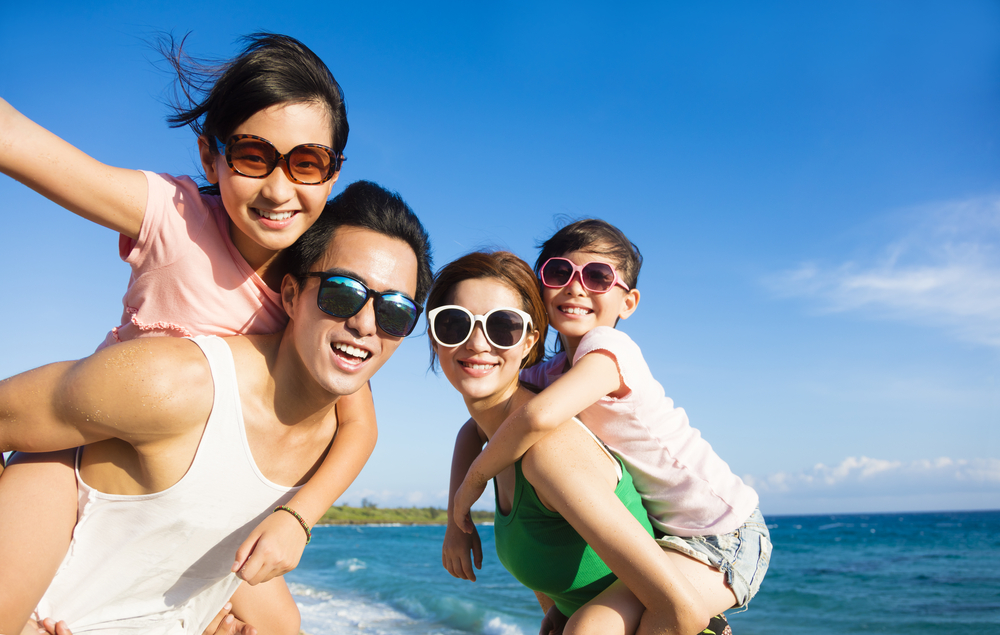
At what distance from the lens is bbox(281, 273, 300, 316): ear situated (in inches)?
110

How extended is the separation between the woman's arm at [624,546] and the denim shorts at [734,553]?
0.53 m

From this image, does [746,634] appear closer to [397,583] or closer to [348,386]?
[397,583]

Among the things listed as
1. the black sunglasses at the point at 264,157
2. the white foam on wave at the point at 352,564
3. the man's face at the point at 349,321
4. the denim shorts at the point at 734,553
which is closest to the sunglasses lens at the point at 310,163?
the black sunglasses at the point at 264,157

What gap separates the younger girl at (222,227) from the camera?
7.77 feet

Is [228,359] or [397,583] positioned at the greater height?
[228,359]

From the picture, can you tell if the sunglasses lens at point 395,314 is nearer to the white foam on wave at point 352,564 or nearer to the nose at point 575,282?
the nose at point 575,282

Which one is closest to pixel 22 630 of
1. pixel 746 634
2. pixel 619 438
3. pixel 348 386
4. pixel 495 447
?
pixel 348 386

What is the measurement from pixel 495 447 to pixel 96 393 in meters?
1.60

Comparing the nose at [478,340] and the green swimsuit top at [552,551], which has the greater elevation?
the nose at [478,340]

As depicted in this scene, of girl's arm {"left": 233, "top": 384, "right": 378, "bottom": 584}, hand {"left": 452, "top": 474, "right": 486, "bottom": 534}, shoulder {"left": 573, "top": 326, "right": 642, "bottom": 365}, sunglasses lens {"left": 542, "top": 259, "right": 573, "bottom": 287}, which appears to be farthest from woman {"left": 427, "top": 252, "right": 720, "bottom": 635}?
sunglasses lens {"left": 542, "top": 259, "right": 573, "bottom": 287}

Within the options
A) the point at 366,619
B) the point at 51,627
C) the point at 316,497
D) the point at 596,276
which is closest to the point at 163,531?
the point at 51,627

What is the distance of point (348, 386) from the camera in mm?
2674

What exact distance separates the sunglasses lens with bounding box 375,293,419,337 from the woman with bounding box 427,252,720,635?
195 mm

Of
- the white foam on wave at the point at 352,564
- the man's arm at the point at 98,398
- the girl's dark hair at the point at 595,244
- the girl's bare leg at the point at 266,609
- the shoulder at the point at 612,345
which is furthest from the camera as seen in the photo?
the white foam on wave at the point at 352,564
